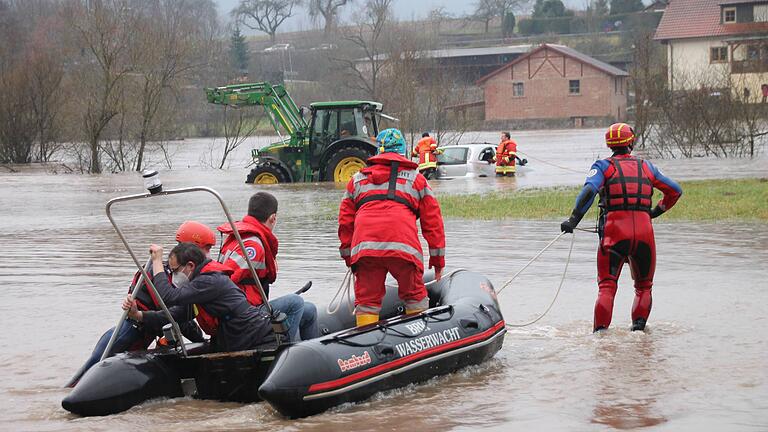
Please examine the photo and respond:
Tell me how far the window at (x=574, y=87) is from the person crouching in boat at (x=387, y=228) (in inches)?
3336

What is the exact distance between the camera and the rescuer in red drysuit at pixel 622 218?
8992mm

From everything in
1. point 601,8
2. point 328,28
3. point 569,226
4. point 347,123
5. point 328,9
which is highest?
point 328,9

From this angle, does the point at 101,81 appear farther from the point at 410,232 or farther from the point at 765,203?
the point at 410,232

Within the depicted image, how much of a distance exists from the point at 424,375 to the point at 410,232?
988 mm

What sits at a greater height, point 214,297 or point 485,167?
point 214,297

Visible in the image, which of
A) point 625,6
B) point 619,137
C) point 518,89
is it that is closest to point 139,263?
point 619,137

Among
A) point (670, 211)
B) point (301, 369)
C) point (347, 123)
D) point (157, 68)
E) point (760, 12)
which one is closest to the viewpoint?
point (301, 369)

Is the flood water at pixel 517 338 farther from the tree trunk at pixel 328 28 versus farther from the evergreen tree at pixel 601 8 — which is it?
the evergreen tree at pixel 601 8

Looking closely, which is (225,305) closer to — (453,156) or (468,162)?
(468,162)

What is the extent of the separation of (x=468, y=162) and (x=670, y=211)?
45.2 feet

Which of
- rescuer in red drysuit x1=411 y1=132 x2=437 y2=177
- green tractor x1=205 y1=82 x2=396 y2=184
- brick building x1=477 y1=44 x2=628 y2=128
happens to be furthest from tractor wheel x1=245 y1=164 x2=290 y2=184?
brick building x1=477 y1=44 x2=628 y2=128

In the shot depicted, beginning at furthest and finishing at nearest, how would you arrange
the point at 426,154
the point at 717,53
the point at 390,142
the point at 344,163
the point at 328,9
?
the point at 328,9 → the point at 717,53 → the point at 426,154 → the point at 344,163 → the point at 390,142

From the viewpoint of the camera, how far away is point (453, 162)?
32250 millimetres

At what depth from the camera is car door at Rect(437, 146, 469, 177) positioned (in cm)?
3192
